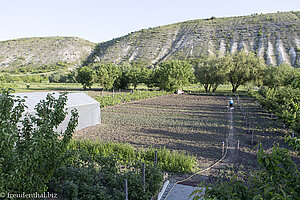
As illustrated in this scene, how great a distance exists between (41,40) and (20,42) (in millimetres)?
14183

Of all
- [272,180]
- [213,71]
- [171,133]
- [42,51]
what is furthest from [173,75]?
[42,51]

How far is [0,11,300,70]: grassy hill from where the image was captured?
2970 inches

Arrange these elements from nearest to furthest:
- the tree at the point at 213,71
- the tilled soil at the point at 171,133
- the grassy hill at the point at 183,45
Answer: the tilled soil at the point at 171,133 → the tree at the point at 213,71 → the grassy hill at the point at 183,45

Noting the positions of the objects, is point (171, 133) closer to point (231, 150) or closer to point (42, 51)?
point (231, 150)

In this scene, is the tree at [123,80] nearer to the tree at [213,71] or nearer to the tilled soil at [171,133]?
the tree at [213,71]

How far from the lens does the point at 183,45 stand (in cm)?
9269

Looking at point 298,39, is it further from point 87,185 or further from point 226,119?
point 87,185

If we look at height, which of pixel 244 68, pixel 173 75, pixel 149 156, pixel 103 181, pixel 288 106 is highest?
pixel 244 68

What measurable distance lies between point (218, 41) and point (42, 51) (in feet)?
343

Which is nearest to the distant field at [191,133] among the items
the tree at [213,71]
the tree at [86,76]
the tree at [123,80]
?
the tree at [213,71]

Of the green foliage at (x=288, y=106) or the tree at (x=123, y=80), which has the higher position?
the tree at (x=123, y=80)

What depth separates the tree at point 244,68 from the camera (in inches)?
1614

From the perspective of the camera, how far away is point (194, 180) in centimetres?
692

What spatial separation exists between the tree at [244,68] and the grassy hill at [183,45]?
74.8 ft
